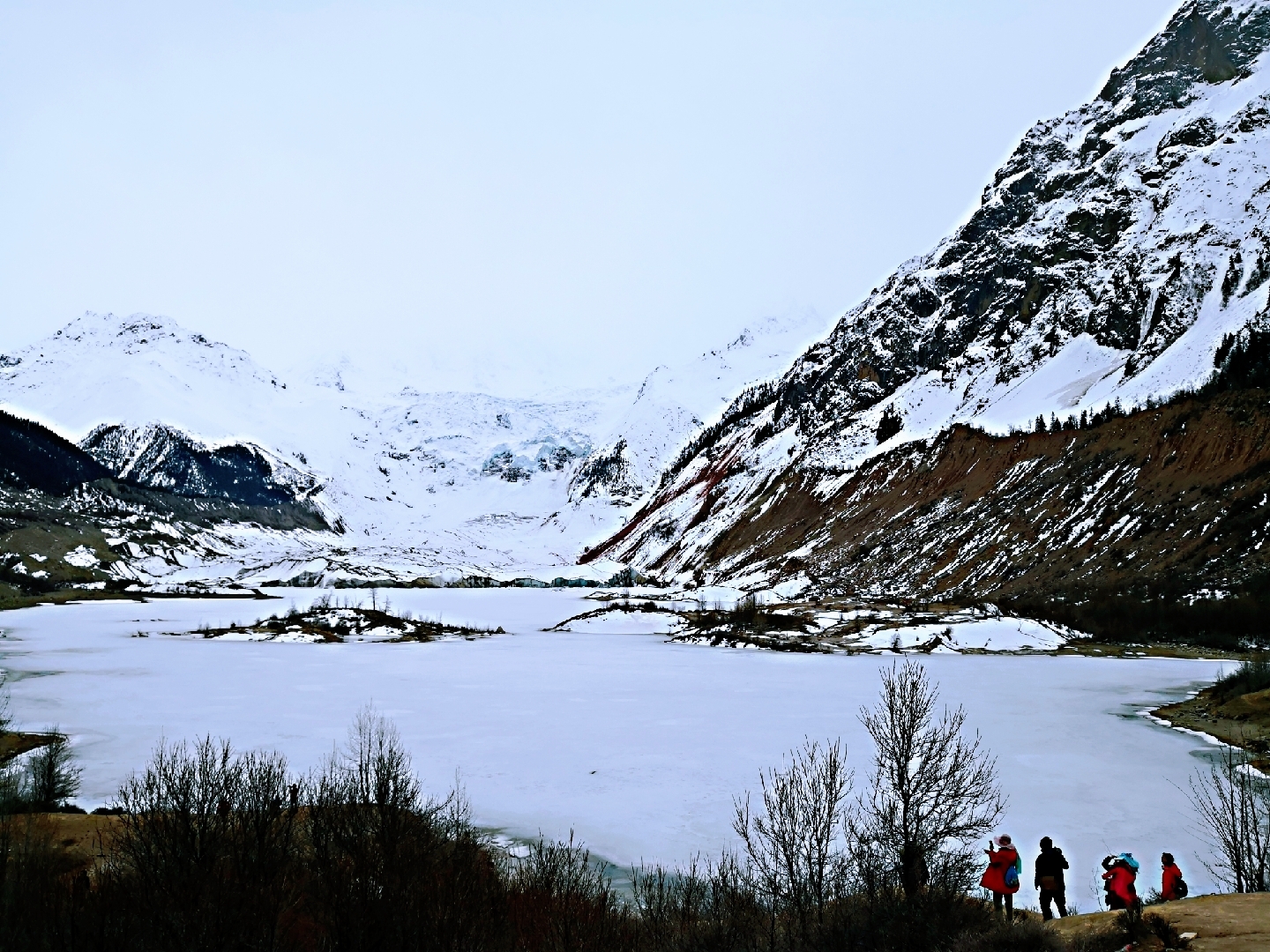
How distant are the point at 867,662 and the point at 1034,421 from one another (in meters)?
53.1

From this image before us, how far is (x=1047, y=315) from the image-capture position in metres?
114

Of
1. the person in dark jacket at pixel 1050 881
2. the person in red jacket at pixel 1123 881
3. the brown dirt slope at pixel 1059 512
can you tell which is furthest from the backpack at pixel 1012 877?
the brown dirt slope at pixel 1059 512

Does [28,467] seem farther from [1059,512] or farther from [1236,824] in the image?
[1236,824]

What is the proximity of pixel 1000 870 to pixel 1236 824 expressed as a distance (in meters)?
8.43

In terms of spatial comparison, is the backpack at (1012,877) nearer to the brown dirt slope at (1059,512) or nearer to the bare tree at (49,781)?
the bare tree at (49,781)

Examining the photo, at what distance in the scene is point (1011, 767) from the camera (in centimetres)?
2477

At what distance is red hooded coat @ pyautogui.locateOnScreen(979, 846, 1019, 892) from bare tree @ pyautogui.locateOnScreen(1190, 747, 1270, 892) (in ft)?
12.2

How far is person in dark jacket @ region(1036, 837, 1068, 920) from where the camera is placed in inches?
552

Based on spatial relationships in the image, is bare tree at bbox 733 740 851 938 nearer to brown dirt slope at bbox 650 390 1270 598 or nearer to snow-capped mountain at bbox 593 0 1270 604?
brown dirt slope at bbox 650 390 1270 598

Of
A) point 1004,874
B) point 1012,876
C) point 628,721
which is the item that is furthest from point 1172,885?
point 628,721

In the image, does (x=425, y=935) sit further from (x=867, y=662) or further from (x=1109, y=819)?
(x=867, y=662)

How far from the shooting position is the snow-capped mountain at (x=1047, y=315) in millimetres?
92375

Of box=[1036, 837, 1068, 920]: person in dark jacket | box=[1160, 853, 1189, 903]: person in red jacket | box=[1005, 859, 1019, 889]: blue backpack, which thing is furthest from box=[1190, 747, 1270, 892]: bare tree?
box=[1005, 859, 1019, 889]: blue backpack

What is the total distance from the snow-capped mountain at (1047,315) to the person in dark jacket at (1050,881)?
65.5m
